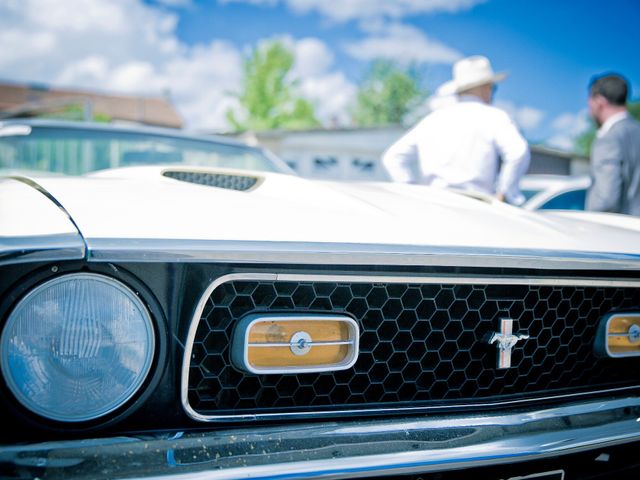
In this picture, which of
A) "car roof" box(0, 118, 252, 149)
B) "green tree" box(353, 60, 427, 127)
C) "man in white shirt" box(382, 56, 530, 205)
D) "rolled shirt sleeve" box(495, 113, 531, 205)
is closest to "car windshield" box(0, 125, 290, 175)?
"car roof" box(0, 118, 252, 149)

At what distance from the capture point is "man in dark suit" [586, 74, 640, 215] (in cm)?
356

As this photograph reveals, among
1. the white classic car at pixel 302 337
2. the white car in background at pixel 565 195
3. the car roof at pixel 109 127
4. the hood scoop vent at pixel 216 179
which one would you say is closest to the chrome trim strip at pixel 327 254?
the white classic car at pixel 302 337

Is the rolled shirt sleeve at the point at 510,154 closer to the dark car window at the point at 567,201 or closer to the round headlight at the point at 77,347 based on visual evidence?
the dark car window at the point at 567,201

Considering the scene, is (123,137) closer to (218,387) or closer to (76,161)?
(76,161)

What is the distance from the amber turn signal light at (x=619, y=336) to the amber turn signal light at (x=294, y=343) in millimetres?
758

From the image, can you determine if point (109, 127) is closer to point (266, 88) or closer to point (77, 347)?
point (77, 347)

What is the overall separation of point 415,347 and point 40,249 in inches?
32.9

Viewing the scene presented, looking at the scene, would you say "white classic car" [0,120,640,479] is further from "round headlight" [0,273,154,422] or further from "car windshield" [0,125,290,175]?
"car windshield" [0,125,290,175]

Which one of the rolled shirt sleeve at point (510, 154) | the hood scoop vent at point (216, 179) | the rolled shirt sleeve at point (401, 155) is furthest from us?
Answer: the rolled shirt sleeve at point (401, 155)

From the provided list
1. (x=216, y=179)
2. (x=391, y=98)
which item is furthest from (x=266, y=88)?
(x=216, y=179)

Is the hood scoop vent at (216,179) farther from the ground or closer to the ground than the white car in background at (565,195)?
closer to the ground

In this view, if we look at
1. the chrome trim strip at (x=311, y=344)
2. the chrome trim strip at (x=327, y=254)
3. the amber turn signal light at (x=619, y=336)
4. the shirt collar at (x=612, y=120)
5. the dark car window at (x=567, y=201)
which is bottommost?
the amber turn signal light at (x=619, y=336)

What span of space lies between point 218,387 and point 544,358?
0.86m

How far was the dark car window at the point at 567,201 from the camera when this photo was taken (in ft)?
16.9
